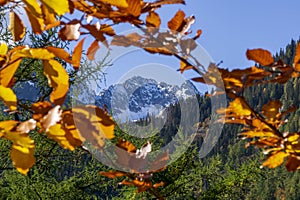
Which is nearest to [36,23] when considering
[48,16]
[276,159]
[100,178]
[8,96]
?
[48,16]

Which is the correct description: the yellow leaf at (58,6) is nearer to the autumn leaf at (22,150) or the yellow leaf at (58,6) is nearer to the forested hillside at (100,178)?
the autumn leaf at (22,150)

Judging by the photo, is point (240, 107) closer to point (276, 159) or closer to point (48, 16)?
point (276, 159)

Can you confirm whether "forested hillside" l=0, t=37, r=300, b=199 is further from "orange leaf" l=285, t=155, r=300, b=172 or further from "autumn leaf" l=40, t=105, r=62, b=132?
"autumn leaf" l=40, t=105, r=62, b=132

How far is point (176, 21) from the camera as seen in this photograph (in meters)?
0.64

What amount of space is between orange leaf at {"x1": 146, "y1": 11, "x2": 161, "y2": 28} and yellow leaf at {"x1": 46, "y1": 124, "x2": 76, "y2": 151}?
0.23m

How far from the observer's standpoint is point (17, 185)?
4348 mm

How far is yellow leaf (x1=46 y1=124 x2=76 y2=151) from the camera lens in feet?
1.64

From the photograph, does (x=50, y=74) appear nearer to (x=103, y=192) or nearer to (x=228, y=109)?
(x=228, y=109)

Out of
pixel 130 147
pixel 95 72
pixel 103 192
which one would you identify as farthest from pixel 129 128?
pixel 130 147

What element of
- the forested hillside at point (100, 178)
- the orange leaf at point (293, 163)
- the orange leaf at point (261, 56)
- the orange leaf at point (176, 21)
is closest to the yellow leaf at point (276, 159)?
the orange leaf at point (293, 163)

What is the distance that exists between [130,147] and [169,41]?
197mm

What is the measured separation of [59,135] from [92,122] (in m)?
0.05

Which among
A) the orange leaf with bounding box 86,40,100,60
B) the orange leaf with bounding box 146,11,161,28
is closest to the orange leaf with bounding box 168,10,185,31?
the orange leaf with bounding box 146,11,161,28

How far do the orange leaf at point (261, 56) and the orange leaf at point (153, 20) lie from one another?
0.15 m
